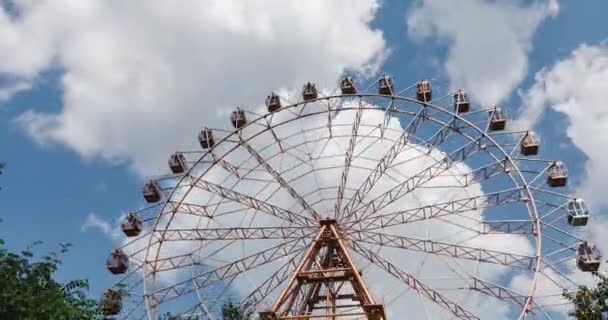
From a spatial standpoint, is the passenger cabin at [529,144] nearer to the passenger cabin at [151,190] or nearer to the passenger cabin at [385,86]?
the passenger cabin at [385,86]

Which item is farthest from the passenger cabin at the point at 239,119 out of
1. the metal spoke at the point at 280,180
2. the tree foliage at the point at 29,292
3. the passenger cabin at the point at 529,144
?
the tree foliage at the point at 29,292

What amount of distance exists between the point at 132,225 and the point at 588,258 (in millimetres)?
19424

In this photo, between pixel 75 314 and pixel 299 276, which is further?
pixel 299 276

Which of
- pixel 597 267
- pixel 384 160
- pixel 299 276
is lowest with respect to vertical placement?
pixel 597 267

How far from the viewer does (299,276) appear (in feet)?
94.6

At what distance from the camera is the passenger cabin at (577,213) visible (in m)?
29.3

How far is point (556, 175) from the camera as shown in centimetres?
3056

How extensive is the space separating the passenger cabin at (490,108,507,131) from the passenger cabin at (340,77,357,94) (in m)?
6.24

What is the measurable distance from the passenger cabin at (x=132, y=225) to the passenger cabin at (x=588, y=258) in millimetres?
18736

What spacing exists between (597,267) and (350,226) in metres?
9.79

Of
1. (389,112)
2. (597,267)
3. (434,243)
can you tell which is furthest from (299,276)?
(597,267)

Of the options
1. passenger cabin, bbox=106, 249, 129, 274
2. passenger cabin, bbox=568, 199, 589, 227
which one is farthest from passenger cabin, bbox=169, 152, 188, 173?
passenger cabin, bbox=568, 199, 589, 227

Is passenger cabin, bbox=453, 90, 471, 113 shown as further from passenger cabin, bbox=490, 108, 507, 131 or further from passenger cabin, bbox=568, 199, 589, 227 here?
passenger cabin, bbox=568, 199, 589, 227

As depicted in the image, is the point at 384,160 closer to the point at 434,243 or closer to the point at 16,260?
the point at 434,243
